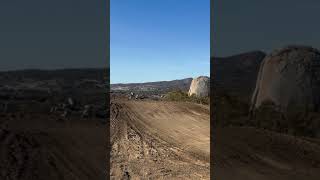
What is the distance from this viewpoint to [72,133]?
487 inches

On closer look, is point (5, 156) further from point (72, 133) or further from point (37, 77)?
point (37, 77)

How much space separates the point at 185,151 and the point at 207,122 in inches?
224

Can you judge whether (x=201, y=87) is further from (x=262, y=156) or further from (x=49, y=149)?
(x=49, y=149)

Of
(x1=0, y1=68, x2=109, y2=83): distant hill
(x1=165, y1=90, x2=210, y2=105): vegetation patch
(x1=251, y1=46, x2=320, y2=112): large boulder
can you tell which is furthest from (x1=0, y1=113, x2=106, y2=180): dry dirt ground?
(x1=165, y1=90, x2=210, y2=105): vegetation patch

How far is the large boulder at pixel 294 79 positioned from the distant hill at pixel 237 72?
2.66m

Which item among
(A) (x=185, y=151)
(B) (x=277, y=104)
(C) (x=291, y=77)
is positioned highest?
(C) (x=291, y=77)

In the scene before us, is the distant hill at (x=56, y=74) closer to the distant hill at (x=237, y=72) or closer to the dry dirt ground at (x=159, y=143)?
the dry dirt ground at (x=159, y=143)

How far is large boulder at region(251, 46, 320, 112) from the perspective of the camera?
13805 millimetres

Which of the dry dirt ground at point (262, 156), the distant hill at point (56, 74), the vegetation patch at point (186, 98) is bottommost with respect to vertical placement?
the dry dirt ground at point (262, 156)

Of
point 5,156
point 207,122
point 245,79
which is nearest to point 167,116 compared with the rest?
point 207,122

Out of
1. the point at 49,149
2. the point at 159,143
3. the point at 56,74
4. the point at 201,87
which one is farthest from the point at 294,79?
the point at 201,87

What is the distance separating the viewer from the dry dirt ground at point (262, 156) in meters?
10.2

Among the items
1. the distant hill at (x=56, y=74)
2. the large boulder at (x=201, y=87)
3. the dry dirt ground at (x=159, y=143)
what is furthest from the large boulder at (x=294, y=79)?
the large boulder at (x=201, y=87)

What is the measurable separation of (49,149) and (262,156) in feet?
17.7
